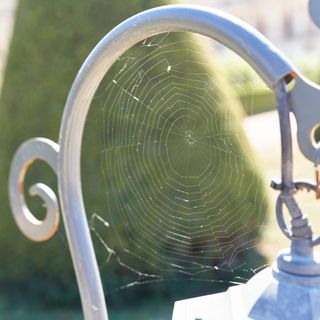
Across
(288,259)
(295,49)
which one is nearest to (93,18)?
(288,259)

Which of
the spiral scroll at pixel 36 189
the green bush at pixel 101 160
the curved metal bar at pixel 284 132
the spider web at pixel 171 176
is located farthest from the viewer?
the green bush at pixel 101 160

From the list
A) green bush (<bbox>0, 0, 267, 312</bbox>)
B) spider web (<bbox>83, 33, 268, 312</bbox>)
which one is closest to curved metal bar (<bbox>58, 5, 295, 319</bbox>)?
spider web (<bbox>83, 33, 268, 312</bbox>)

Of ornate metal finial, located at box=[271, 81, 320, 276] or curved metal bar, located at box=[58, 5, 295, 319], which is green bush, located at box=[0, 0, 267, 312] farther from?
ornate metal finial, located at box=[271, 81, 320, 276]

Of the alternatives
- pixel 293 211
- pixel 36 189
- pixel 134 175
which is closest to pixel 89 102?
pixel 36 189

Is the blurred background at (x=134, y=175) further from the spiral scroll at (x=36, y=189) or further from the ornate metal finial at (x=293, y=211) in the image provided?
the ornate metal finial at (x=293, y=211)

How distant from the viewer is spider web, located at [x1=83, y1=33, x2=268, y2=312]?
3.67m

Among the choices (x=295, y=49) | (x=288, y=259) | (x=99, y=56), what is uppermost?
(x=295, y=49)

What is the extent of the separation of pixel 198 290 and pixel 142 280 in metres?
0.36

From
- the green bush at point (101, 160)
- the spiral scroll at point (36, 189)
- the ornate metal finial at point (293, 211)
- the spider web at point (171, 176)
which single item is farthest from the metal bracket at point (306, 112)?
the green bush at point (101, 160)

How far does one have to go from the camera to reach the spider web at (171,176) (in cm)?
367

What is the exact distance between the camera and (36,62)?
14.1 ft

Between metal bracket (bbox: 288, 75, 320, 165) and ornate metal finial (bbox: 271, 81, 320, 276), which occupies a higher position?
metal bracket (bbox: 288, 75, 320, 165)

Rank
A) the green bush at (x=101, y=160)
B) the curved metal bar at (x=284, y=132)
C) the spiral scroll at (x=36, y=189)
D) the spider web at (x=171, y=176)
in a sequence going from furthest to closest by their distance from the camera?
the green bush at (x=101, y=160)
the spider web at (x=171, y=176)
the spiral scroll at (x=36, y=189)
the curved metal bar at (x=284, y=132)

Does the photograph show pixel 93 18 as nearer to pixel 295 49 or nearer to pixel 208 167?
pixel 208 167
